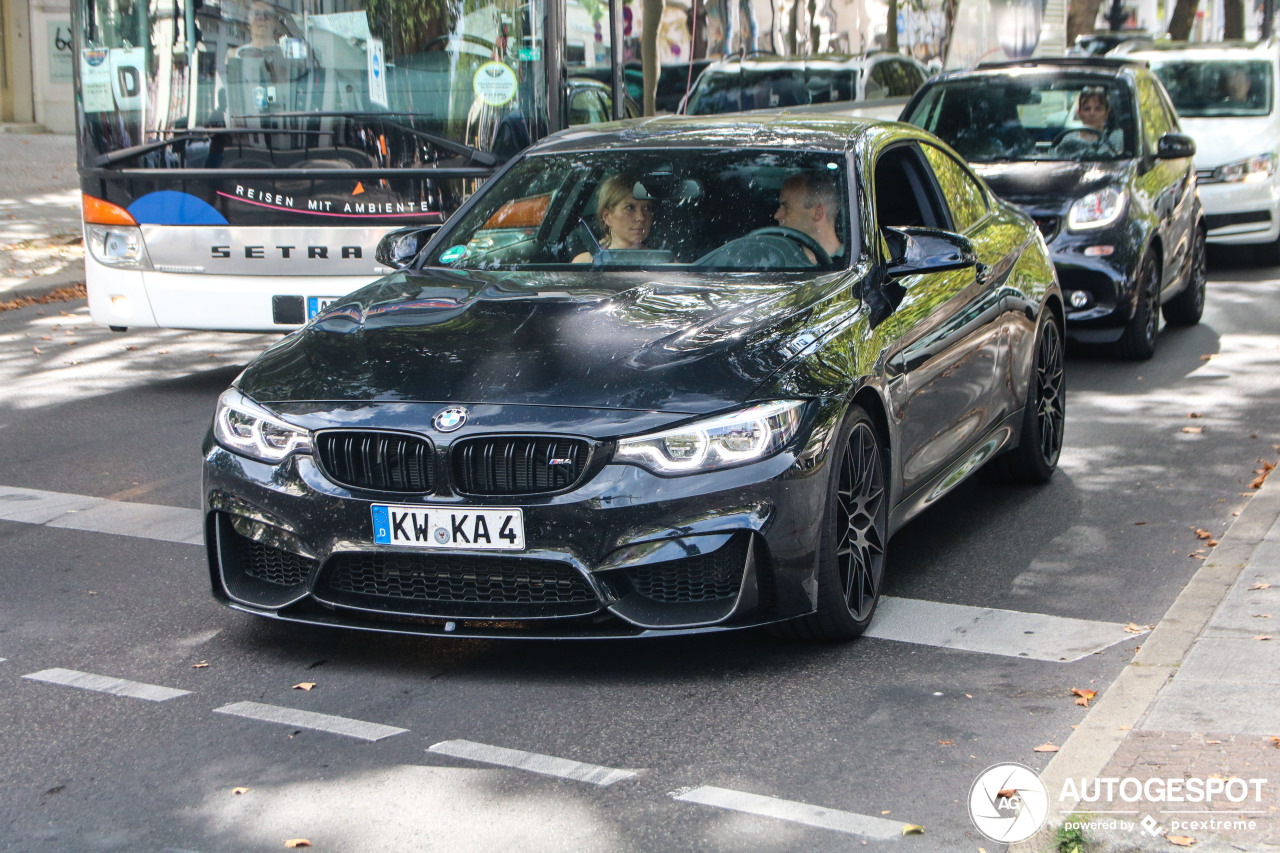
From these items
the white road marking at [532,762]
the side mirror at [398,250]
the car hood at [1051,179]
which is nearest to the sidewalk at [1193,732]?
the white road marking at [532,762]

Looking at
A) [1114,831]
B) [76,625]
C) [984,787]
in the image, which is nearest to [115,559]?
[76,625]

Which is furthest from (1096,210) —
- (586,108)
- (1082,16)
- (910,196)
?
(1082,16)

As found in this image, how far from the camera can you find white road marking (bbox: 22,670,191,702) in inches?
188

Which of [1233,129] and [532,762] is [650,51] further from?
[532,762]

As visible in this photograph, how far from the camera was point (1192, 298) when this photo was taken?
1206cm

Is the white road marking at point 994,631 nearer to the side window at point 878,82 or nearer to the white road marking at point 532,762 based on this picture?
the white road marking at point 532,762

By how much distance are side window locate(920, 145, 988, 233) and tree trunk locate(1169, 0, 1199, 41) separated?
905 inches

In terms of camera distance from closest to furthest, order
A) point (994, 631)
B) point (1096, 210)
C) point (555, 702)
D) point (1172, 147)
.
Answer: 1. point (555, 702)
2. point (994, 631)
3. point (1096, 210)
4. point (1172, 147)

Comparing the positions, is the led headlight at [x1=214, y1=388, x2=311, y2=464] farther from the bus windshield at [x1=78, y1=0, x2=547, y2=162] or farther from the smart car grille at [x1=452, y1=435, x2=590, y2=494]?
the bus windshield at [x1=78, y1=0, x2=547, y2=162]

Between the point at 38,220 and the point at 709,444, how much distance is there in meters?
16.1

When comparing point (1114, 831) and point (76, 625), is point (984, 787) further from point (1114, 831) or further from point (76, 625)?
point (76, 625)

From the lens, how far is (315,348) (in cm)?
527

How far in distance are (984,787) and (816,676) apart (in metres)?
0.94

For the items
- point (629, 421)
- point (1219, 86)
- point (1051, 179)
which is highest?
point (1219, 86)
